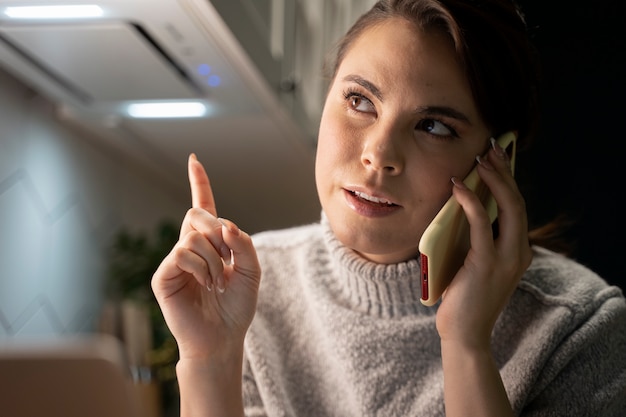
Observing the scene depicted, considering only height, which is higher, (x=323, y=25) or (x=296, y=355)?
(x=323, y=25)

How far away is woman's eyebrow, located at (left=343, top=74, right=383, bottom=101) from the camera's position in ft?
3.44

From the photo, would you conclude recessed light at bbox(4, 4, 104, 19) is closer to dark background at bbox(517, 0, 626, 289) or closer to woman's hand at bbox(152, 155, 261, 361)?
woman's hand at bbox(152, 155, 261, 361)

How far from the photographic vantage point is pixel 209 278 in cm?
103

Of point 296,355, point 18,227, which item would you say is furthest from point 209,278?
point 18,227

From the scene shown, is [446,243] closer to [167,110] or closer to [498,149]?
[498,149]

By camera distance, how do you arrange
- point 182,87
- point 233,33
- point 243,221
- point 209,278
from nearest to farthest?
point 209,278 → point 233,33 → point 182,87 → point 243,221

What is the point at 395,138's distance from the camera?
1.03m

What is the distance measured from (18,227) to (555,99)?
4.39 ft

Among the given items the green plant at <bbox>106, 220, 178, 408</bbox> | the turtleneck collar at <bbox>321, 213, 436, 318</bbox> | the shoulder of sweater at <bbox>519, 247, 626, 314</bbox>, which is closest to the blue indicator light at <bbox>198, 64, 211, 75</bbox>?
the turtleneck collar at <bbox>321, 213, 436, 318</bbox>

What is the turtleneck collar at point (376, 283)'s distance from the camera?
45.8 inches

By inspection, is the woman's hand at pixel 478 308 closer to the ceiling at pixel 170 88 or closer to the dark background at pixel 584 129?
the ceiling at pixel 170 88

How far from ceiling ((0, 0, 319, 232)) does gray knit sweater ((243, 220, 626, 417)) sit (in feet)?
1.11

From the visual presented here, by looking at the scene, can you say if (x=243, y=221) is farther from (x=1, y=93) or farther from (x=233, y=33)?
(x=233, y=33)

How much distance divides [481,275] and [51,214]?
1.08m
